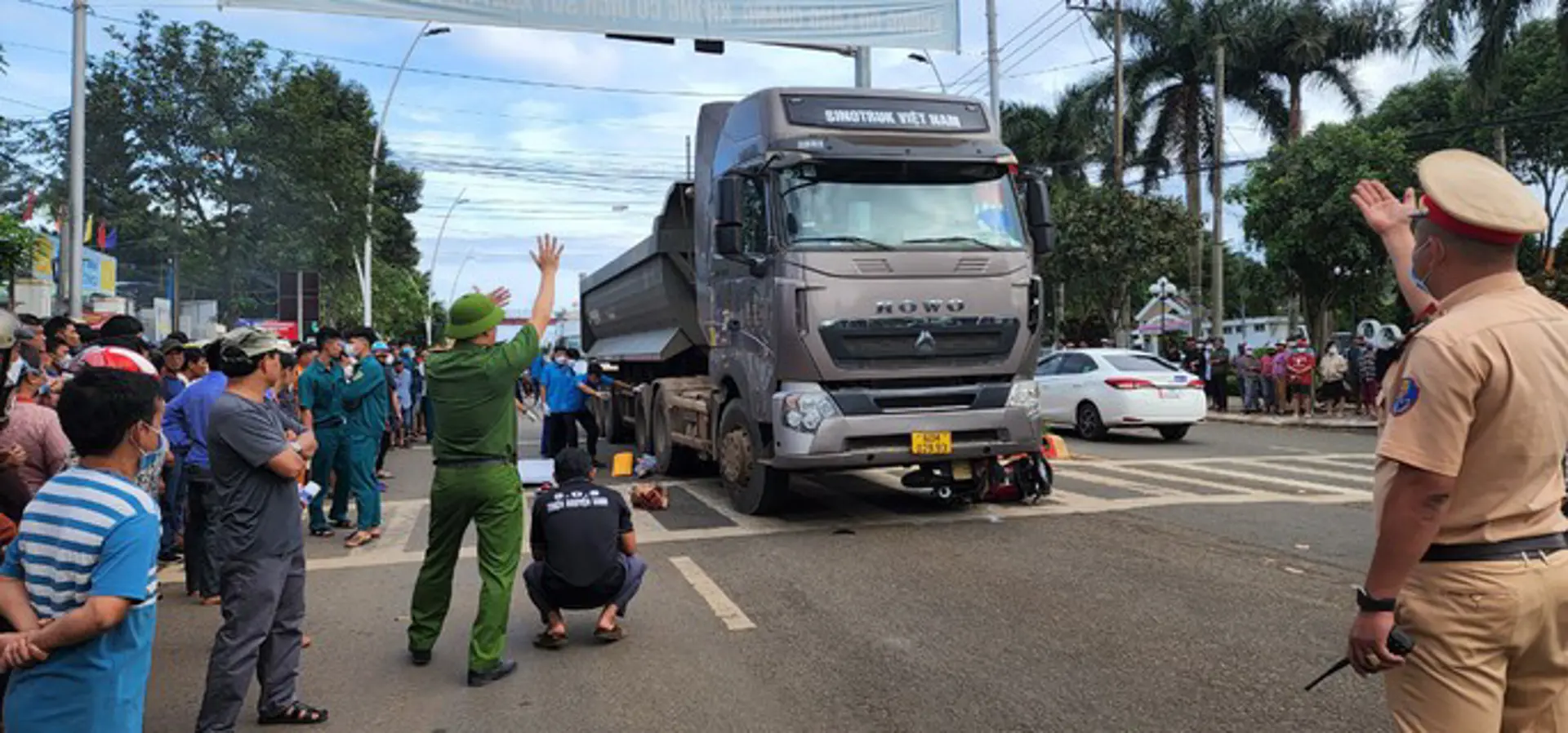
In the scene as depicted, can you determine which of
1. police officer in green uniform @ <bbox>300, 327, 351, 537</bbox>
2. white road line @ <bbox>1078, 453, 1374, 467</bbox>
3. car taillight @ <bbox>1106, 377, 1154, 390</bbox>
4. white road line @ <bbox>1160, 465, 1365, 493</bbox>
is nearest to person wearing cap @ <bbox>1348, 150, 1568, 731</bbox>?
police officer in green uniform @ <bbox>300, 327, 351, 537</bbox>

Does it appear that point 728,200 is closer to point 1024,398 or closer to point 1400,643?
point 1024,398

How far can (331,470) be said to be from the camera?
352 inches

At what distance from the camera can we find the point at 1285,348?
22.2 metres

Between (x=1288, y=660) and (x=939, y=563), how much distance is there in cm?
264

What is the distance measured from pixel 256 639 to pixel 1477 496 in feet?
14.0

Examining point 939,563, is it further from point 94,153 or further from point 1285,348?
point 94,153

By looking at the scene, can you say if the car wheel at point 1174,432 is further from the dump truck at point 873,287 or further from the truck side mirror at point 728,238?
the truck side mirror at point 728,238

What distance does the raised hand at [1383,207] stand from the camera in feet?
9.80

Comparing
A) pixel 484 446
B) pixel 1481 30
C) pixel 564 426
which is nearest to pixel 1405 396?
pixel 484 446

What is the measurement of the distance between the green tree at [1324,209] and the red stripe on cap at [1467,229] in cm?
2272

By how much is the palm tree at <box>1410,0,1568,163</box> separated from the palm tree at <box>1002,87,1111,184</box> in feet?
45.9

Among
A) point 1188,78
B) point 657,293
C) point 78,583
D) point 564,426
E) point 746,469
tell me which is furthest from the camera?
point 1188,78

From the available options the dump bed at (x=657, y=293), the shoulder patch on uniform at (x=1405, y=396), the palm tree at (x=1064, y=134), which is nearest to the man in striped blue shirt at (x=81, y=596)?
the shoulder patch on uniform at (x=1405, y=396)

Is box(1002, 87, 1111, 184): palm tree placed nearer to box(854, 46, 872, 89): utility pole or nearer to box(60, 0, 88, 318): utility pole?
box(854, 46, 872, 89): utility pole
